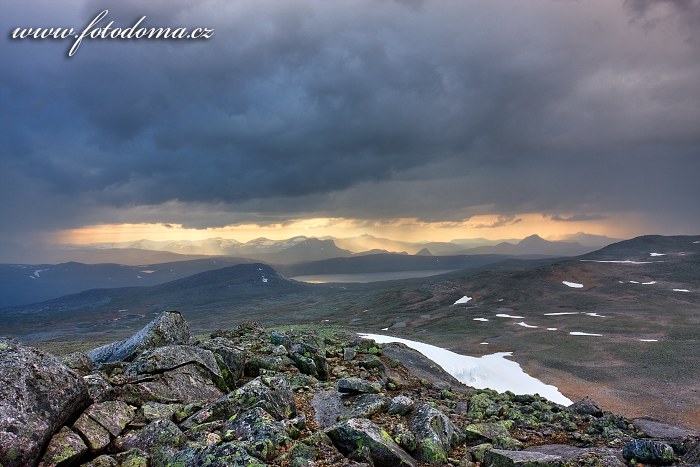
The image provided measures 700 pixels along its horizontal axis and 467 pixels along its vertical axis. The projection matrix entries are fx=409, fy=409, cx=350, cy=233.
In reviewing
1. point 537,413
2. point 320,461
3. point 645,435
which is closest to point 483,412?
point 537,413

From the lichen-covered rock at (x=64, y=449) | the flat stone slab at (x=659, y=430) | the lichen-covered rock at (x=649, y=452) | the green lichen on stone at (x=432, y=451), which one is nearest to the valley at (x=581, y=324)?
the flat stone slab at (x=659, y=430)

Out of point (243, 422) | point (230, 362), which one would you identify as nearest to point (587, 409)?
point (230, 362)

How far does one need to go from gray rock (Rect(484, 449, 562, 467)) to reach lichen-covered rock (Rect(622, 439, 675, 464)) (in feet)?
9.61

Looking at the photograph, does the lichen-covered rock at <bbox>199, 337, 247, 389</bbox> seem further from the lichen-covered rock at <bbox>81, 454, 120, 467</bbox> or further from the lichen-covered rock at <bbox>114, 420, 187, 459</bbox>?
the lichen-covered rock at <bbox>81, 454, 120, 467</bbox>

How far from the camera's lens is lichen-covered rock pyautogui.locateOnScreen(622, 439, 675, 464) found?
1130cm

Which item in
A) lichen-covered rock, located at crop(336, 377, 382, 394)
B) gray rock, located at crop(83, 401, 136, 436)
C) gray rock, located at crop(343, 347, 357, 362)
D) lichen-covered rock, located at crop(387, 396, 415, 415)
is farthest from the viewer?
Result: gray rock, located at crop(343, 347, 357, 362)

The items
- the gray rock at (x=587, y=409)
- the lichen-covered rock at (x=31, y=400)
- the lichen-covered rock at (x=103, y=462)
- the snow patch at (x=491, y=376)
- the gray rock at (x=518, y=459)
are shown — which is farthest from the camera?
the snow patch at (x=491, y=376)

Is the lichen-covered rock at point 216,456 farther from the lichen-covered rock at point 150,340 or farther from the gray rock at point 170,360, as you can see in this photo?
the lichen-covered rock at point 150,340

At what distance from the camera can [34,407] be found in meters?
9.86

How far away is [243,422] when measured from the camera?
10758 mm

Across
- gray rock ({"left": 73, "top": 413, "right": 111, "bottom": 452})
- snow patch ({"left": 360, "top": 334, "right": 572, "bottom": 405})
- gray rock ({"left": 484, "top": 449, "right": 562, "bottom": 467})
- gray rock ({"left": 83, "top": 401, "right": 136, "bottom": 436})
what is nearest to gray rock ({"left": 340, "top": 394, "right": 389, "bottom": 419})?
gray rock ({"left": 484, "top": 449, "right": 562, "bottom": 467})

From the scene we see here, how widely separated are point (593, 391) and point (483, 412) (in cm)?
3140

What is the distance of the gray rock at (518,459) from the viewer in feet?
33.2

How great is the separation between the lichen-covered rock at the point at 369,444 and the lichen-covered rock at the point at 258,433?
4.40 feet
